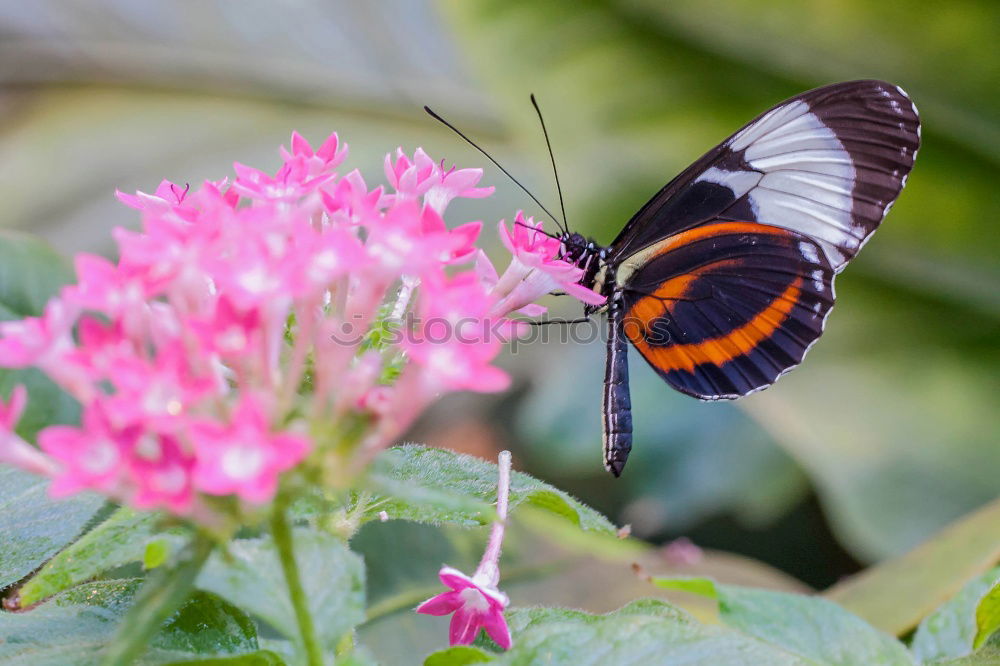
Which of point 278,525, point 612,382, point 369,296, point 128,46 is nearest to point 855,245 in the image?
point 612,382

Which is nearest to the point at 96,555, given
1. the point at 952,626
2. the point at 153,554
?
the point at 153,554

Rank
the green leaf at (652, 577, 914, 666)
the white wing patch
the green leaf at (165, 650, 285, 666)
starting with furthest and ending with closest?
1. the white wing patch
2. the green leaf at (652, 577, 914, 666)
3. the green leaf at (165, 650, 285, 666)

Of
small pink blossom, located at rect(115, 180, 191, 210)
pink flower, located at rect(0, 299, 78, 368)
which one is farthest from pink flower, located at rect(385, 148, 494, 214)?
pink flower, located at rect(0, 299, 78, 368)

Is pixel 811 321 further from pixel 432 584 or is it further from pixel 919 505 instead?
pixel 919 505

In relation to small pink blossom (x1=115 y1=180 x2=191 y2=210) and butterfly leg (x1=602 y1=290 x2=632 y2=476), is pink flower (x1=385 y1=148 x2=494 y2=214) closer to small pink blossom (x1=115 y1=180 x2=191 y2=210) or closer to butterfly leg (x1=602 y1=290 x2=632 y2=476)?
small pink blossom (x1=115 y1=180 x2=191 y2=210)

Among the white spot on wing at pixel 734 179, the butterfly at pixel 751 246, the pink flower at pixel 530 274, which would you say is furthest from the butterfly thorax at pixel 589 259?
the pink flower at pixel 530 274

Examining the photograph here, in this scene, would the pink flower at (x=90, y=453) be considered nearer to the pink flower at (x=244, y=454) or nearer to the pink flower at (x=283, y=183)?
the pink flower at (x=244, y=454)

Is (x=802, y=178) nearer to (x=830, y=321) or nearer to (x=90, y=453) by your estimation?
(x=830, y=321)
